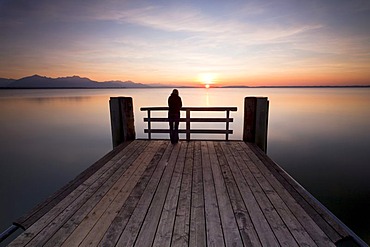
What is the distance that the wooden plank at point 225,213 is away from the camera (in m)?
2.01

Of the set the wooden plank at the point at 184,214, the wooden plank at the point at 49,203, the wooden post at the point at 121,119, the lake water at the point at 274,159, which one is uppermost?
the wooden post at the point at 121,119

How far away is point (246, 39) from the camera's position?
43.7 feet

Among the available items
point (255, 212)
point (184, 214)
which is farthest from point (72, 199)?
point (255, 212)

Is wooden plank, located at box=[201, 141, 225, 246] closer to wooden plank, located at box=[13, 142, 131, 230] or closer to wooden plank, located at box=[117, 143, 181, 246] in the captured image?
wooden plank, located at box=[117, 143, 181, 246]

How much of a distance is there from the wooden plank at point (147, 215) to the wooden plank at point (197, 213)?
0.45 metres

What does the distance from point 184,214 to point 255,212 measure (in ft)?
3.12

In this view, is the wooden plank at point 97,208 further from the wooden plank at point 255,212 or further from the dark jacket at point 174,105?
the dark jacket at point 174,105

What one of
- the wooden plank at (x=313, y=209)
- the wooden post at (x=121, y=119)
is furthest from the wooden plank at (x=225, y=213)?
the wooden post at (x=121, y=119)

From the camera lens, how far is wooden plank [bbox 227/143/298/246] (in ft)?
6.62

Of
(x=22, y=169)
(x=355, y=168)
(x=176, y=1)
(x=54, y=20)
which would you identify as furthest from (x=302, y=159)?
(x=54, y=20)

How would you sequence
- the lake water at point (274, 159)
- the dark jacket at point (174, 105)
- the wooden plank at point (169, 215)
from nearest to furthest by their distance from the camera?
the wooden plank at point (169, 215) → the dark jacket at point (174, 105) → the lake water at point (274, 159)

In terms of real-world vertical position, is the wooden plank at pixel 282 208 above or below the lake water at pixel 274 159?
above

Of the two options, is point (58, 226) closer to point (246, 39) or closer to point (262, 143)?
point (262, 143)

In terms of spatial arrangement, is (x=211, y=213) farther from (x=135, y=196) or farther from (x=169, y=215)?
(x=135, y=196)
